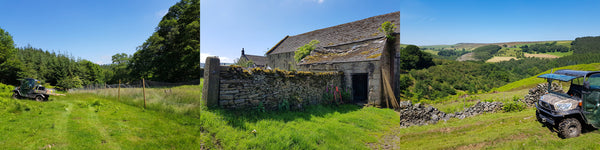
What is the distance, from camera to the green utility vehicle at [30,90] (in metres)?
2.69

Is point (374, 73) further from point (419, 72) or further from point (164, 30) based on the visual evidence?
point (164, 30)

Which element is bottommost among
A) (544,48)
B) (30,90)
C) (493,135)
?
(493,135)

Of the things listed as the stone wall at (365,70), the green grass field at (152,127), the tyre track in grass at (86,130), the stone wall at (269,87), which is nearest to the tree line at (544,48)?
the green grass field at (152,127)

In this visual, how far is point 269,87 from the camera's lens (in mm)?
4344

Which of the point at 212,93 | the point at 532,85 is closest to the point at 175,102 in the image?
the point at 212,93

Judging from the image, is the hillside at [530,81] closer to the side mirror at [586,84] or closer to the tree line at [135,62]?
the side mirror at [586,84]

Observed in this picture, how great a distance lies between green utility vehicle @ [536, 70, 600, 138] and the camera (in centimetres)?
169

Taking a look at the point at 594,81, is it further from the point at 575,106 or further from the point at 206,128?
the point at 206,128

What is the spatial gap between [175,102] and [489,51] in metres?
4.73

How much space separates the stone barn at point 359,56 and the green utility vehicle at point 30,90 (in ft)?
17.4

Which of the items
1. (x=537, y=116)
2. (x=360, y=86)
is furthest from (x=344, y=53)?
(x=537, y=116)

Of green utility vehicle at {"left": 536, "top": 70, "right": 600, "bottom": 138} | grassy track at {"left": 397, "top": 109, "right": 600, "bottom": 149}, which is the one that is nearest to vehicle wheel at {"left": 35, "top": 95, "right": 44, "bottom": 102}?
grassy track at {"left": 397, "top": 109, "right": 600, "bottom": 149}

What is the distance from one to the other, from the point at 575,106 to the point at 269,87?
3975 millimetres

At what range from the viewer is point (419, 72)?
259 cm
